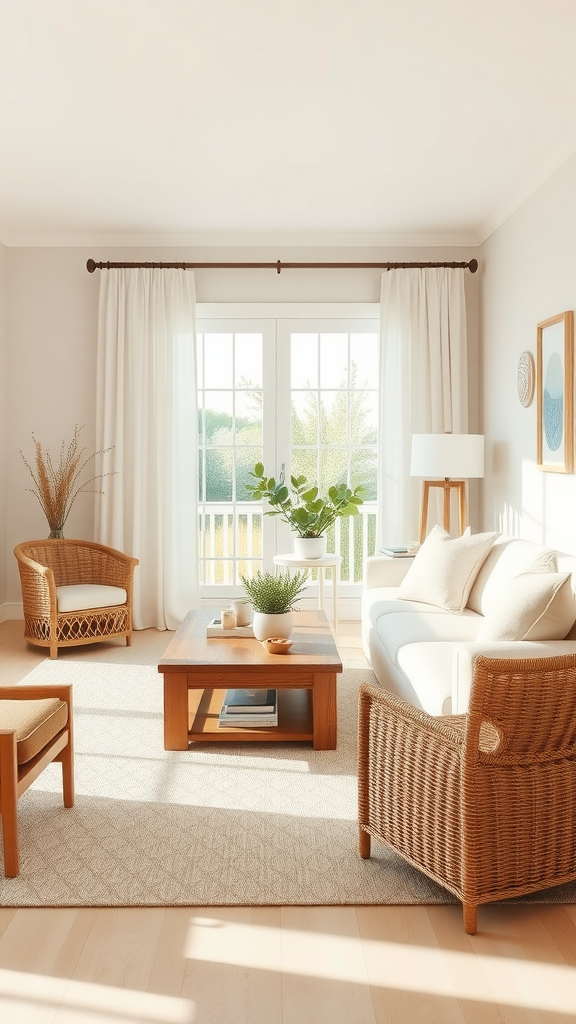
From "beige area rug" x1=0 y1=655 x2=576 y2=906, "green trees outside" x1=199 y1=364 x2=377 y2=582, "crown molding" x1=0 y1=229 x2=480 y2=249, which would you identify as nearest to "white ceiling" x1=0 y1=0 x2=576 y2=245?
"crown molding" x1=0 y1=229 x2=480 y2=249

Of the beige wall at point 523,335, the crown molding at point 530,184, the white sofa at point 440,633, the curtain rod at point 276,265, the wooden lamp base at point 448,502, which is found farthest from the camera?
the curtain rod at point 276,265

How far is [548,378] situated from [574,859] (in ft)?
9.52

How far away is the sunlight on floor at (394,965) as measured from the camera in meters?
1.94

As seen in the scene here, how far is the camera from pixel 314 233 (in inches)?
239

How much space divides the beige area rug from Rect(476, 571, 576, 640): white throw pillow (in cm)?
85

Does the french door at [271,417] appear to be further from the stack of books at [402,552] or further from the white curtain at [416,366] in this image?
the stack of books at [402,552]

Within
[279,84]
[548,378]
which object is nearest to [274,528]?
[548,378]

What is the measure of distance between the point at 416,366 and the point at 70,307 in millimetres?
2619

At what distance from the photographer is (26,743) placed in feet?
8.45

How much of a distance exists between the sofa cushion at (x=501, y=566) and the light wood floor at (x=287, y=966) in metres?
1.57

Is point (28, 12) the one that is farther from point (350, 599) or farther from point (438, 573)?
point (350, 599)

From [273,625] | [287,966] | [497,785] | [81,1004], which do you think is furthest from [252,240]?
[81,1004]

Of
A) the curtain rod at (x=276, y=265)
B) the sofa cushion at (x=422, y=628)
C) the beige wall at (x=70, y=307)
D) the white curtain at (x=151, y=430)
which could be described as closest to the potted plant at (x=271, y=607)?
the sofa cushion at (x=422, y=628)

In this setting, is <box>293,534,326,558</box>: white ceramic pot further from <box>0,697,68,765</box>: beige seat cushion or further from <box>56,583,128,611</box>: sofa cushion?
<box>0,697,68,765</box>: beige seat cushion
